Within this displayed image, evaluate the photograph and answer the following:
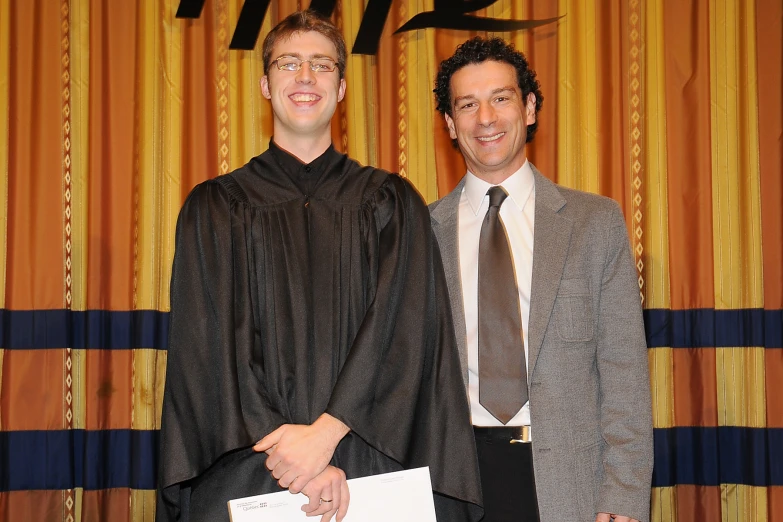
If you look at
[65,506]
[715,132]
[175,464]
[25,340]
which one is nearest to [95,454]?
[65,506]

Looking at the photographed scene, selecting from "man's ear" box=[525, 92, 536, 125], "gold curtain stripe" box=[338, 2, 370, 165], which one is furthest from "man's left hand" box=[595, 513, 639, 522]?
"gold curtain stripe" box=[338, 2, 370, 165]

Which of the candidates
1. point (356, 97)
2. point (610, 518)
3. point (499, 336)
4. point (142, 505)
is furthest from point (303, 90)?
point (142, 505)

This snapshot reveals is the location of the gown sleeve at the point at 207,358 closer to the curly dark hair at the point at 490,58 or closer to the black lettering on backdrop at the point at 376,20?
the curly dark hair at the point at 490,58

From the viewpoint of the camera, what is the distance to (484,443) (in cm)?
206

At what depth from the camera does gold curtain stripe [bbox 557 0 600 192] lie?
11.2 feet

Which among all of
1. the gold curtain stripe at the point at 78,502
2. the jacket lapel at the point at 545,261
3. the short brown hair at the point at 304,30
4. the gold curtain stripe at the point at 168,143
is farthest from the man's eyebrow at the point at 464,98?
the gold curtain stripe at the point at 78,502

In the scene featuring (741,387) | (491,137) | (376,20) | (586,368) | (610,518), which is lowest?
(610,518)

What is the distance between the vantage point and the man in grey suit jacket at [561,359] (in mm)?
2014

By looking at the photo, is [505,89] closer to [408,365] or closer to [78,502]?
[408,365]

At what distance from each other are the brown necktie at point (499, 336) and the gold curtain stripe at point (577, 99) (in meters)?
1.39

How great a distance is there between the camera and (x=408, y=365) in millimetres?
1767

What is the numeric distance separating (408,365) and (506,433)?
44 cm

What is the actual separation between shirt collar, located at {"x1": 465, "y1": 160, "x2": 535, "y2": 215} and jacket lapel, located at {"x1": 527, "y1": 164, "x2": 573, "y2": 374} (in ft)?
0.21

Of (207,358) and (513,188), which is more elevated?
(513,188)
